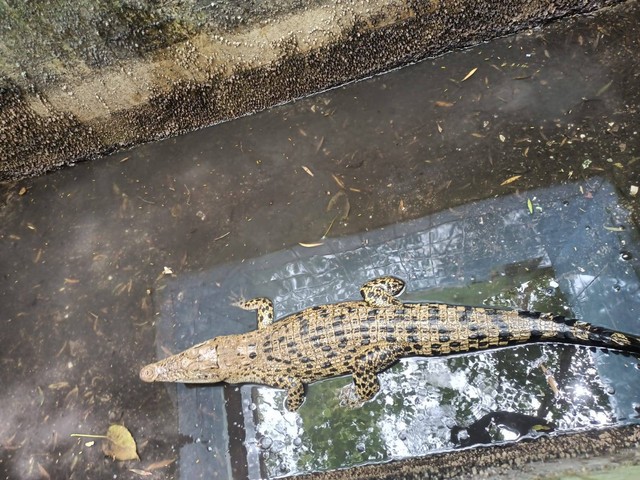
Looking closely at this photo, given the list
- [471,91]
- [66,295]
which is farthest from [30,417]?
[471,91]

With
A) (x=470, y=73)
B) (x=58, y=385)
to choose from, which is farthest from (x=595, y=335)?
(x=58, y=385)

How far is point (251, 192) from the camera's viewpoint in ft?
14.4

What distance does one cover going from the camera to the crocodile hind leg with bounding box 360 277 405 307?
357 centimetres

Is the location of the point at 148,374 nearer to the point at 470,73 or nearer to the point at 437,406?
the point at 437,406

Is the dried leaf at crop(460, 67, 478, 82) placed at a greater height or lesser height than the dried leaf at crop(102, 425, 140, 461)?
greater

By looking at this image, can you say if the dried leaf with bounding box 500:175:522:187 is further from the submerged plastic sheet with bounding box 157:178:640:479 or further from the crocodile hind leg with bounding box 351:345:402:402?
the crocodile hind leg with bounding box 351:345:402:402

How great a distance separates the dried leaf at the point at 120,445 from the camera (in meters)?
3.65

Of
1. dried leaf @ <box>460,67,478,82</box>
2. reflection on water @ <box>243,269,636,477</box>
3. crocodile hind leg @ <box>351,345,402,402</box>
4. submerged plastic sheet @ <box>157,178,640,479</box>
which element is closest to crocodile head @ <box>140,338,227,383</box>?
submerged plastic sheet @ <box>157,178,640,479</box>

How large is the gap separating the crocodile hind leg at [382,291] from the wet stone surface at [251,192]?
50 centimetres

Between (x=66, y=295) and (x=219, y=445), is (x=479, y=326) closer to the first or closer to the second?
(x=219, y=445)

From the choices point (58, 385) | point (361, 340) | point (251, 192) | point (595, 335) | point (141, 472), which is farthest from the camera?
point (251, 192)

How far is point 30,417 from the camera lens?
395 centimetres

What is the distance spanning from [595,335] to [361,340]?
147 cm

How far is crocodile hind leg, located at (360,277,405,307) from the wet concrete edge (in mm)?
1971
